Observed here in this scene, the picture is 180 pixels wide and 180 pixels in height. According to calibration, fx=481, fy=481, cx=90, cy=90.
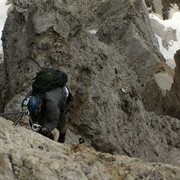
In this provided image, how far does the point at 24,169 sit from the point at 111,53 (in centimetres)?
1185

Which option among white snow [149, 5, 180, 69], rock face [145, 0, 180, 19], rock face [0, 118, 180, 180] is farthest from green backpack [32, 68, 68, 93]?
rock face [145, 0, 180, 19]

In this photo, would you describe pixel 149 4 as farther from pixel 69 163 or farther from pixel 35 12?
pixel 69 163

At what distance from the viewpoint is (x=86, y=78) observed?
16.0 metres

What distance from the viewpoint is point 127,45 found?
27.2 metres

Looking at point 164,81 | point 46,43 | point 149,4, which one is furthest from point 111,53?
point 149,4

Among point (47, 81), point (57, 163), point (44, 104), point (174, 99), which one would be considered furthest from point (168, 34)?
point (57, 163)

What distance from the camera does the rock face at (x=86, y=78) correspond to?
15305 mm

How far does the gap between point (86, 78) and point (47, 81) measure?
6076 mm

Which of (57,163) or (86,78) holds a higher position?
(57,163)

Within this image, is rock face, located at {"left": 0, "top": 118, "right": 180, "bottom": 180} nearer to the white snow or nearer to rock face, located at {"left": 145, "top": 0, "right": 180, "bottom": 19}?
the white snow

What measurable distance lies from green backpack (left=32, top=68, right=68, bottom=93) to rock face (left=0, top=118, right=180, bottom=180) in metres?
1.34

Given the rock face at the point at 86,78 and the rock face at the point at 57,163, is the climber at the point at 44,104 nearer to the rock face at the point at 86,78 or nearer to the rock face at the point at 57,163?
the rock face at the point at 57,163

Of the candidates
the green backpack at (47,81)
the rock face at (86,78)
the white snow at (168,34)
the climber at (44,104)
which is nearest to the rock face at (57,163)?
the climber at (44,104)

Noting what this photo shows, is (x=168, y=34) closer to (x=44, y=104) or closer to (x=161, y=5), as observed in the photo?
(x=161, y=5)
